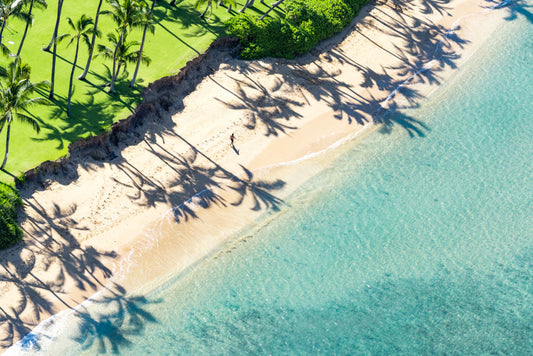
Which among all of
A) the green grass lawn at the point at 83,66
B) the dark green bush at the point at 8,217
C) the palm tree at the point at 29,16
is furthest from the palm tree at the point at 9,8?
the dark green bush at the point at 8,217

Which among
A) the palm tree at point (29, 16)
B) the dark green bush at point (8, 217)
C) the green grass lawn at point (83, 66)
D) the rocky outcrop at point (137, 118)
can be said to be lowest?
the dark green bush at point (8, 217)

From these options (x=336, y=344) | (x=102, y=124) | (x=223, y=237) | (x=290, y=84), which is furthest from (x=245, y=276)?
(x=290, y=84)

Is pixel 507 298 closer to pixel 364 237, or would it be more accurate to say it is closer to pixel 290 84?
pixel 364 237

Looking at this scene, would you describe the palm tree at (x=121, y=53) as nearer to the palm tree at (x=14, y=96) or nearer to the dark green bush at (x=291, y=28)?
the palm tree at (x=14, y=96)

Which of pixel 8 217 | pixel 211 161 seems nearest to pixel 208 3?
pixel 211 161

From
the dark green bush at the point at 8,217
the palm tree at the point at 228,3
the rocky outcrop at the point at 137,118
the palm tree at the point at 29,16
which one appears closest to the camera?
the dark green bush at the point at 8,217
